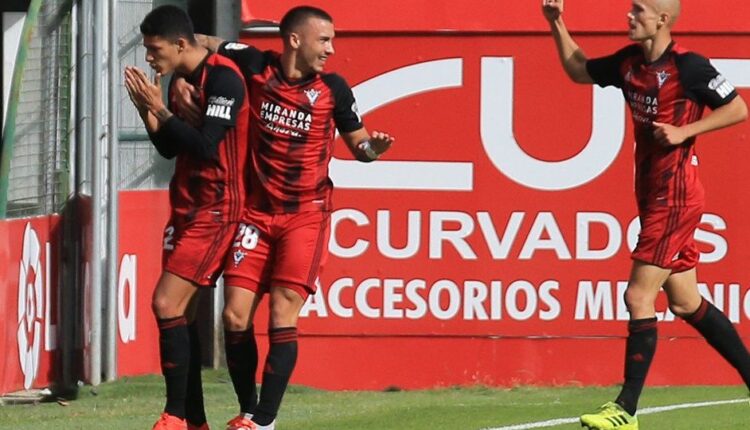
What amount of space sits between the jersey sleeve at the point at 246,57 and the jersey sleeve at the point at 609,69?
1.61 meters

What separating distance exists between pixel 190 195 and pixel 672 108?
2.29 m

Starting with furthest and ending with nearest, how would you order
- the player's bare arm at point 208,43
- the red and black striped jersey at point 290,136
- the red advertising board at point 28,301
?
1. the red advertising board at point 28,301
2. the player's bare arm at point 208,43
3. the red and black striped jersey at point 290,136

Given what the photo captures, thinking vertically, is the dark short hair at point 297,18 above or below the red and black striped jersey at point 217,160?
above

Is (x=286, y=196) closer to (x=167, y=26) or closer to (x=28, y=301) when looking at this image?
(x=167, y=26)

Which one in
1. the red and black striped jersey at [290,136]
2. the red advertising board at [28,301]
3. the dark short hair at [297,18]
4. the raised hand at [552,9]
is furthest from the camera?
the red advertising board at [28,301]

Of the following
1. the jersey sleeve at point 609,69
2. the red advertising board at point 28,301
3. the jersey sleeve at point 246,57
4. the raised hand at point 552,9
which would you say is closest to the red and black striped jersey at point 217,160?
the jersey sleeve at point 246,57

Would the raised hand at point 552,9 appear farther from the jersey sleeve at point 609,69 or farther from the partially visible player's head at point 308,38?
the partially visible player's head at point 308,38

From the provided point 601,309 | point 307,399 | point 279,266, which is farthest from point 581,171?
point 279,266

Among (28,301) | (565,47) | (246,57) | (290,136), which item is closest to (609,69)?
(565,47)

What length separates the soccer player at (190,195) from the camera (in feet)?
24.9

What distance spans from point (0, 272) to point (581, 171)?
3960 mm

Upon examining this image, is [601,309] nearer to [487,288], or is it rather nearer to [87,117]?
[487,288]

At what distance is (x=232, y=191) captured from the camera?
7.66m

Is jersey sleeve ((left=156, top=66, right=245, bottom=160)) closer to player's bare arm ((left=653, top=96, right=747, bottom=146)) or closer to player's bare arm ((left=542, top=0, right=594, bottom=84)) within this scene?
player's bare arm ((left=542, top=0, right=594, bottom=84))
